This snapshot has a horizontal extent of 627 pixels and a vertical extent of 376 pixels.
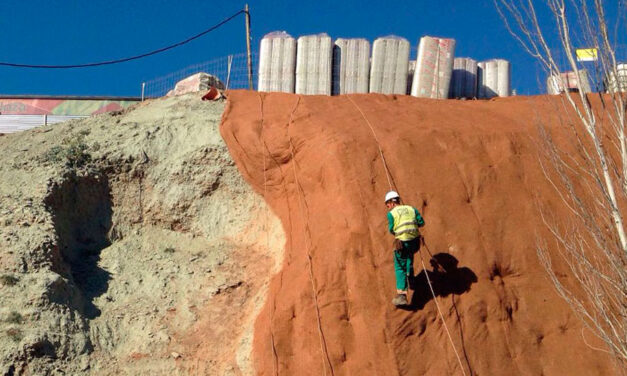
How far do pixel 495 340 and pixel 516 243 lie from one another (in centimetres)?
191

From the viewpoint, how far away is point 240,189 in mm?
14203

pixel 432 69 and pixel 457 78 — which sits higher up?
pixel 457 78

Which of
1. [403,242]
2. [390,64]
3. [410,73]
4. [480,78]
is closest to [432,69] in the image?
[410,73]

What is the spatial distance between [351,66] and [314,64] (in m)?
0.96

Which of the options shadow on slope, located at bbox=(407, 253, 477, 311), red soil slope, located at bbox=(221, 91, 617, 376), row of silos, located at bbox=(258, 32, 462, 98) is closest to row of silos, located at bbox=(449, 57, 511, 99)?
row of silos, located at bbox=(258, 32, 462, 98)

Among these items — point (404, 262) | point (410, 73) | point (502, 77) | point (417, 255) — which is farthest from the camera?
point (502, 77)

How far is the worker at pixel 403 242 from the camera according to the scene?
10.7 metres

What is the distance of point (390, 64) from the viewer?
1852 cm

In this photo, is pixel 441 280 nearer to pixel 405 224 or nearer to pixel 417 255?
pixel 417 255

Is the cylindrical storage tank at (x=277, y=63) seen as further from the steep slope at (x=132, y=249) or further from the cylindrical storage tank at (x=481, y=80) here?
the cylindrical storage tank at (x=481, y=80)

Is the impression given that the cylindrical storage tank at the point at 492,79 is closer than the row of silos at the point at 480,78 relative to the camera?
No

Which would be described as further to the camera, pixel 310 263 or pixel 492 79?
pixel 492 79

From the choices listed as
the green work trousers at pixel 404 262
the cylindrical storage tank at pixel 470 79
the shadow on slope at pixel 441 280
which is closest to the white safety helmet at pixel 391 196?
the green work trousers at pixel 404 262

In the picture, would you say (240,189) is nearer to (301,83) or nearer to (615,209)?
(301,83)
